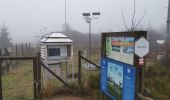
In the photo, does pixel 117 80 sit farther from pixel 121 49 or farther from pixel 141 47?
pixel 141 47

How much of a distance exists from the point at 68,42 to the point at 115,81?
3.56 m

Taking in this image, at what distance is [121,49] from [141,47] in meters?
0.80

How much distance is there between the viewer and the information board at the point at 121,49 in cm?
533

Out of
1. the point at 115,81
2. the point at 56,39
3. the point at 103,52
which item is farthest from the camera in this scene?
the point at 56,39

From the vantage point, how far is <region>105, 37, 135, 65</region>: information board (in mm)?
5332

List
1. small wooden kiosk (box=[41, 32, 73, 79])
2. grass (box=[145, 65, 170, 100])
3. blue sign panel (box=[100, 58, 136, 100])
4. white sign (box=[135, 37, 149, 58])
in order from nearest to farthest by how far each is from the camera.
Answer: white sign (box=[135, 37, 149, 58]) < blue sign panel (box=[100, 58, 136, 100]) < grass (box=[145, 65, 170, 100]) < small wooden kiosk (box=[41, 32, 73, 79])

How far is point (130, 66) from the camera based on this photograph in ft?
17.4

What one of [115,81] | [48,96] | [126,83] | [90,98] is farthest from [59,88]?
[126,83]

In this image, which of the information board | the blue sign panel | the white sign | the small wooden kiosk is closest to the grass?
the blue sign panel

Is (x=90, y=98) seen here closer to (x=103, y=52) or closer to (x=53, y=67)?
(x=103, y=52)

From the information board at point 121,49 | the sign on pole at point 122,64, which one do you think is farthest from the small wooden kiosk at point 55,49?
the information board at point 121,49

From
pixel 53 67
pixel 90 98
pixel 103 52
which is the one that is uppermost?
pixel 103 52

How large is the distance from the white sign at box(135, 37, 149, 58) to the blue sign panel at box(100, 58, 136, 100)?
30 centimetres

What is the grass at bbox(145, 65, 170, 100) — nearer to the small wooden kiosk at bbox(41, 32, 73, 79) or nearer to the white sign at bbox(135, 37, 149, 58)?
the white sign at bbox(135, 37, 149, 58)
